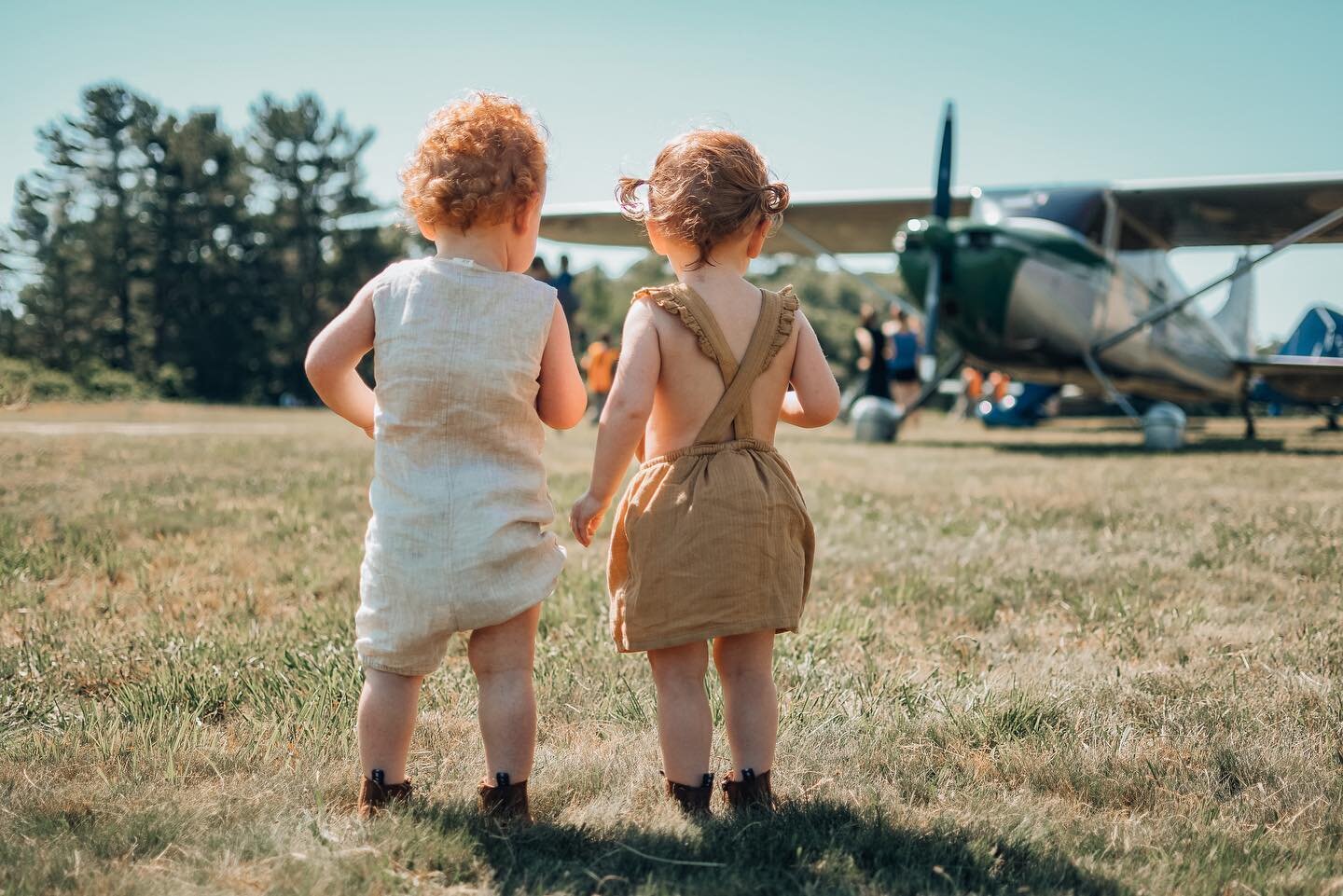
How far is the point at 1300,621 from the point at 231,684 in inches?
124

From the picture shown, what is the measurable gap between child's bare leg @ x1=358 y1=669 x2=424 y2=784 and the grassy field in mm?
100


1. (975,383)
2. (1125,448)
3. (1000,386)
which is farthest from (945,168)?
(975,383)

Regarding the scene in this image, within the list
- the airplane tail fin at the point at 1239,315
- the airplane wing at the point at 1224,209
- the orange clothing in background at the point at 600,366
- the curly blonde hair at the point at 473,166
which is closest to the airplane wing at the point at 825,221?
the orange clothing in background at the point at 600,366

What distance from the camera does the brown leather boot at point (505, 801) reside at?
1807 millimetres

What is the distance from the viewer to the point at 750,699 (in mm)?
1961

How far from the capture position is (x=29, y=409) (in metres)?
17.1

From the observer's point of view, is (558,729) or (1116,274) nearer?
(558,729)

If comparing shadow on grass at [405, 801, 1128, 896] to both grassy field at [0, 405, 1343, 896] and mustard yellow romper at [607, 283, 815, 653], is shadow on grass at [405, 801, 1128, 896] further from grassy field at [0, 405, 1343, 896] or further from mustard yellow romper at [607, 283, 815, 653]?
mustard yellow romper at [607, 283, 815, 653]

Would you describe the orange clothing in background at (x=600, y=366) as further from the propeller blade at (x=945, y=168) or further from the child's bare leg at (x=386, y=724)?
the child's bare leg at (x=386, y=724)

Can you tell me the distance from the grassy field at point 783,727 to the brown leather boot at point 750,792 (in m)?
0.07

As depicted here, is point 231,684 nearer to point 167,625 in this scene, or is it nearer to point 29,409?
point 167,625

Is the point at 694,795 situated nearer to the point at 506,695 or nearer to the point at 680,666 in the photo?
the point at 680,666

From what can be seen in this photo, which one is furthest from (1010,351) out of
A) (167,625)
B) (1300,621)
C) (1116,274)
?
(167,625)

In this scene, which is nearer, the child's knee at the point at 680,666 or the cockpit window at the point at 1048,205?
the child's knee at the point at 680,666
